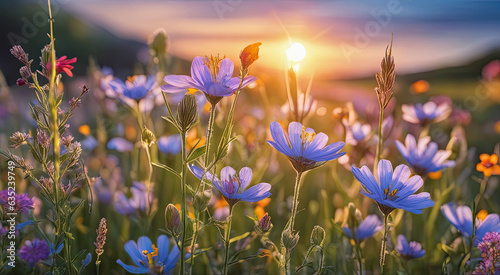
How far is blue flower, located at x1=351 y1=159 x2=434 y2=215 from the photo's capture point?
→ 834 mm

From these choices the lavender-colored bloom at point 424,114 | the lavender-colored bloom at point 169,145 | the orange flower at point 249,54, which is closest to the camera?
the orange flower at point 249,54

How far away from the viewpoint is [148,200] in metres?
1.24

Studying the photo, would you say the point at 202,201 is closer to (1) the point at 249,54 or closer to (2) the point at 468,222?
(1) the point at 249,54

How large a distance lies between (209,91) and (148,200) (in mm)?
542

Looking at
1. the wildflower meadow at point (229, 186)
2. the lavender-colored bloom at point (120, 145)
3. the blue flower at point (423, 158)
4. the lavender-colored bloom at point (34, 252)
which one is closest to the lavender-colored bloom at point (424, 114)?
the wildflower meadow at point (229, 186)

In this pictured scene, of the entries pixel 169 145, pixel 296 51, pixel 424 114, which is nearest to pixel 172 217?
pixel 296 51

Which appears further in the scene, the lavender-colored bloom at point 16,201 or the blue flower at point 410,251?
the blue flower at point 410,251

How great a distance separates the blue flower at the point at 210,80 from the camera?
0.81 metres

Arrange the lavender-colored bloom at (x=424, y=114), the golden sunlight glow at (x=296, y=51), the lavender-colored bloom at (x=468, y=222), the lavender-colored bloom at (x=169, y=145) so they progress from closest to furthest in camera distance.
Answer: the golden sunlight glow at (x=296, y=51) → the lavender-colored bloom at (x=468, y=222) → the lavender-colored bloom at (x=424, y=114) → the lavender-colored bloom at (x=169, y=145)

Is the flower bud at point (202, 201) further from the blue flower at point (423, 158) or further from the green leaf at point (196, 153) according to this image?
the blue flower at point (423, 158)

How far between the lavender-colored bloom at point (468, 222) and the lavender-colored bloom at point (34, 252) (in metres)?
0.97

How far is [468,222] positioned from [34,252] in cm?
106

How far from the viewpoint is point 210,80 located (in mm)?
862

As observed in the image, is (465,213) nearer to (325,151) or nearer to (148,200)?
(325,151)
